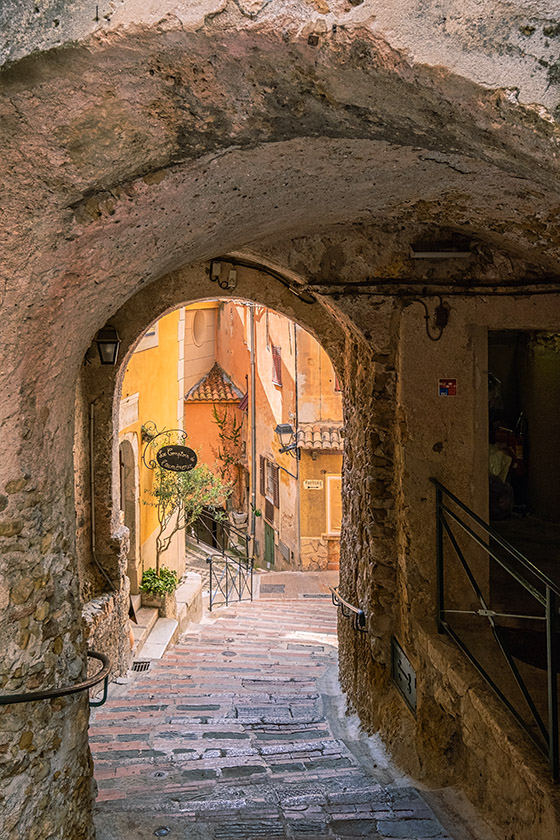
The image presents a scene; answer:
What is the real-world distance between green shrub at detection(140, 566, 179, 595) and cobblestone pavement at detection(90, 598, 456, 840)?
38.5 inches

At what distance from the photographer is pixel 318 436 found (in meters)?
15.7

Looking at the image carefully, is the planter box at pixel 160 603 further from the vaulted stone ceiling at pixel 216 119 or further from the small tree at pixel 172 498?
the vaulted stone ceiling at pixel 216 119

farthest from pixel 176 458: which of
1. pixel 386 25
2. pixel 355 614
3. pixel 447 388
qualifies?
pixel 386 25

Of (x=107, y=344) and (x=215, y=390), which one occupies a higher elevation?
(x=215, y=390)

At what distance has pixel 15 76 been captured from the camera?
1.93 m

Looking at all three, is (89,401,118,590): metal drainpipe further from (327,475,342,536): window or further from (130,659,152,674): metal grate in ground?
(327,475,342,536): window

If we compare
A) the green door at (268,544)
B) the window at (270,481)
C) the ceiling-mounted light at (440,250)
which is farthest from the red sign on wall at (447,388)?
the green door at (268,544)

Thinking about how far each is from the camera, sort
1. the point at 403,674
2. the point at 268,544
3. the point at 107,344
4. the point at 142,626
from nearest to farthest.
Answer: the point at 403,674
the point at 107,344
the point at 142,626
the point at 268,544

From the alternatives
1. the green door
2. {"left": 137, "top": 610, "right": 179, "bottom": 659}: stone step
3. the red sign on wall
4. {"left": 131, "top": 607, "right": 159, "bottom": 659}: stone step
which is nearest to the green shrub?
{"left": 131, "top": 607, "right": 159, "bottom": 659}: stone step

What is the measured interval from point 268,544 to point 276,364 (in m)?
5.17

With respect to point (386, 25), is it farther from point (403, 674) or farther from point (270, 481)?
point (270, 481)

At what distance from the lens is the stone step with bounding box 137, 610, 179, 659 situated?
28.7ft

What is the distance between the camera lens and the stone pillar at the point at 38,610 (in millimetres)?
2562

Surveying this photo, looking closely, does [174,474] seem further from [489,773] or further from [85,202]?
[85,202]
